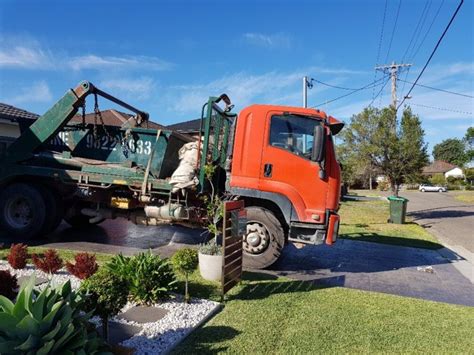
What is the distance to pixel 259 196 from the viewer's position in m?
6.91

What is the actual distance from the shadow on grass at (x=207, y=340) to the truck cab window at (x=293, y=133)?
350 cm

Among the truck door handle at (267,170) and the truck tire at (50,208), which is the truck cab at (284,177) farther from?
the truck tire at (50,208)

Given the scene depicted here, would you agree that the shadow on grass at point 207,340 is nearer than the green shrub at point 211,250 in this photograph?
Yes

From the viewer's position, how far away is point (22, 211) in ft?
28.1

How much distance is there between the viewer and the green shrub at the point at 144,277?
4723 mm

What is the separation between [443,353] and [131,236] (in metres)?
7.24

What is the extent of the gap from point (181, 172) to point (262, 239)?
1.91m

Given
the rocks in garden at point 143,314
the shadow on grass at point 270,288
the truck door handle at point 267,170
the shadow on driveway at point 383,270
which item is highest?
the truck door handle at point 267,170

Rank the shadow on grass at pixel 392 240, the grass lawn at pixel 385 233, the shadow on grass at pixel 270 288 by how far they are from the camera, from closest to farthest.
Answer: the shadow on grass at pixel 270 288 < the shadow on grass at pixel 392 240 < the grass lawn at pixel 385 233

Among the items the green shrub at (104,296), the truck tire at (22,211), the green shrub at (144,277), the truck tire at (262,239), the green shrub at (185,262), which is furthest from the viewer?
the truck tire at (22,211)

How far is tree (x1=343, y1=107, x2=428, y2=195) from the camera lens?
56.1 ft

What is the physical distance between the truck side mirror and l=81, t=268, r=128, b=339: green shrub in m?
3.87

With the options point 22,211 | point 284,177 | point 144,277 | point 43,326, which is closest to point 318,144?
point 284,177

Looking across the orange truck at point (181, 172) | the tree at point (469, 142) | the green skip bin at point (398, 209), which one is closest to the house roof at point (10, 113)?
the orange truck at point (181, 172)
